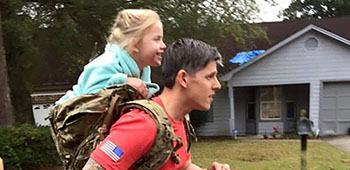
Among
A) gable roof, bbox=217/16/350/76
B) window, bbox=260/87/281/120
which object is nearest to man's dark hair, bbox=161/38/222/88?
gable roof, bbox=217/16/350/76

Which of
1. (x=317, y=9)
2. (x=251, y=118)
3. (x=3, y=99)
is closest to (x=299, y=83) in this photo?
(x=251, y=118)

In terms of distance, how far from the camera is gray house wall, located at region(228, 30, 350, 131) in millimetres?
20125

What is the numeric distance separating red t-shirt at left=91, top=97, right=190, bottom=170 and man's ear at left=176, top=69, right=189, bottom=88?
0.64 ft

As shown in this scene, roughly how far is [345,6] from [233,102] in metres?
25.6

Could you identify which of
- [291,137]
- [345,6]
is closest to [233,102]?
[291,137]

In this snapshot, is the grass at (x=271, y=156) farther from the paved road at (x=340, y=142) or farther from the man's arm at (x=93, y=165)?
the man's arm at (x=93, y=165)

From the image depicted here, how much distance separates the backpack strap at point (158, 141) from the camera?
1740 millimetres

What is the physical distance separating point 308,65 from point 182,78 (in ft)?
63.7

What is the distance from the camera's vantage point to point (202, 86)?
73.7 inches

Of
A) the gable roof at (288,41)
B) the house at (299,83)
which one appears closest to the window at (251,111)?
the house at (299,83)

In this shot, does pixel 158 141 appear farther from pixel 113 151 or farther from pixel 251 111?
pixel 251 111

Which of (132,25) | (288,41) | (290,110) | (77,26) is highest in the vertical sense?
(132,25)

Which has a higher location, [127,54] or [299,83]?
[127,54]

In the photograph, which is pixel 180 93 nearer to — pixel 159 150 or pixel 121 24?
pixel 159 150
